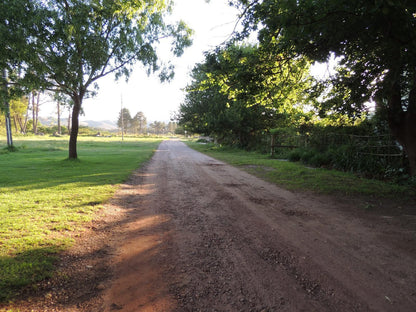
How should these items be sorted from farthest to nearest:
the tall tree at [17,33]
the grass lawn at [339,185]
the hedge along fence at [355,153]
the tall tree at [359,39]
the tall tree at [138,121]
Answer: the tall tree at [138,121] → the hedge along fence at [355,153] → the tall tree at [17,33] → the grass lawn at [339,185] → the tall tree at [359,39]

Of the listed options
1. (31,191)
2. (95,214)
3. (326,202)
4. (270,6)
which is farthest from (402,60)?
(31,191)

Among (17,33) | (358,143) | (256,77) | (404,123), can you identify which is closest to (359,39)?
(256,77)

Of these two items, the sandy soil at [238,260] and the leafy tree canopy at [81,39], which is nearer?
the sandy soil at [238,260]

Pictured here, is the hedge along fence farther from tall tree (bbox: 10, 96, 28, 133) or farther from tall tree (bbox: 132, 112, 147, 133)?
tall tree (bbox: 132, 112, 147, 133)

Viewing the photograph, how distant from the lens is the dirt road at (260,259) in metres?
2.31

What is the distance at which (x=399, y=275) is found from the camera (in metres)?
2.76

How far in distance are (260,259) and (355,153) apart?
9143 mm

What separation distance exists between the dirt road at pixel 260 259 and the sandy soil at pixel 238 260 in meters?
0.01

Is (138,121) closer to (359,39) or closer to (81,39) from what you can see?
(81,39)

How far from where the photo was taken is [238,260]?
307cm

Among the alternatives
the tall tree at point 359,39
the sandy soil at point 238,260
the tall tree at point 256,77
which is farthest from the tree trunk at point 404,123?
the tall tree at point 256,77

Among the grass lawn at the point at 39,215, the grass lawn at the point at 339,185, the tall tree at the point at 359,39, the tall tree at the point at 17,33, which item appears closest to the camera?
the grass lawn at the point at 39,215

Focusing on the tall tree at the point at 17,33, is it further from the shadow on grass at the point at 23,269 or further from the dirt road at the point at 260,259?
the shadow on grass at the point at 23,269

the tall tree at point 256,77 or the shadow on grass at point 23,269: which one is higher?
the tall tree at point 256,77
